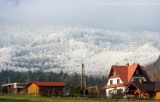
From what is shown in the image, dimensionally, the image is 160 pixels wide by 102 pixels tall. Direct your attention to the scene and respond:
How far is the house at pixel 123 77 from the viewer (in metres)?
91.3

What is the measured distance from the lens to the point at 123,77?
9338cm

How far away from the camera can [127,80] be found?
92250 millimetres

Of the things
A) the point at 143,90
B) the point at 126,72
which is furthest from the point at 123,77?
the point at 143,90

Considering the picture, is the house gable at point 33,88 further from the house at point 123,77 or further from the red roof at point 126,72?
the red roof at point 126,72

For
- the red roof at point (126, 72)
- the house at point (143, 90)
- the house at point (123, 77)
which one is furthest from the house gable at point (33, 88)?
the house at point (143, 90)

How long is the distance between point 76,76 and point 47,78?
1508 centimetres

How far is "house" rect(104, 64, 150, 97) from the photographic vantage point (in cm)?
9133

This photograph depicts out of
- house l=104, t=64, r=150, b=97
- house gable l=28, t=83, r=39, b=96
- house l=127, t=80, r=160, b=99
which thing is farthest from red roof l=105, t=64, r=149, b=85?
house gable l=28, t=83, r=39, b=96

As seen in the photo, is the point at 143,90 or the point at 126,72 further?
the point at 126,72

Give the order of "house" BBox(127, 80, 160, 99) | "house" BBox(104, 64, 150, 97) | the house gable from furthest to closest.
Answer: the house gable < "house" BBox(104, 64, 150, 97) < "house" BBox(127, 80, 160, 99)

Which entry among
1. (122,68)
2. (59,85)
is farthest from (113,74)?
(59,85)

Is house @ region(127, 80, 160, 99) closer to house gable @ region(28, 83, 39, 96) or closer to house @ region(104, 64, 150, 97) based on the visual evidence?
house @ region(104, 64, 150, 97)

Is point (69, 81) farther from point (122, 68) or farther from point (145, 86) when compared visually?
point (145, 86)

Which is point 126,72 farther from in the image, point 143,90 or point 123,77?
point 143,90
